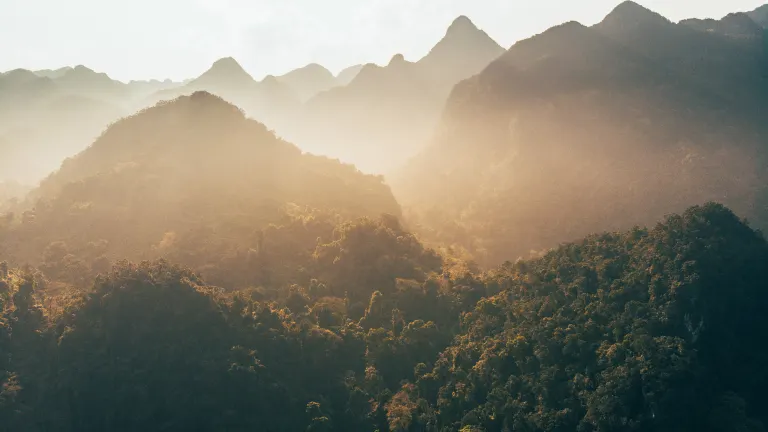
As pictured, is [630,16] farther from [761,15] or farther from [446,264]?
[446,264]

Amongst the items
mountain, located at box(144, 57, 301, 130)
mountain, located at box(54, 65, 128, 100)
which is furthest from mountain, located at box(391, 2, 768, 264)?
mountain, located at box(54, 65, 128, 100)

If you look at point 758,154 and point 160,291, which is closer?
point 160,291

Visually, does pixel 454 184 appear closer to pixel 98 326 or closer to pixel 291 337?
pixel 291 337

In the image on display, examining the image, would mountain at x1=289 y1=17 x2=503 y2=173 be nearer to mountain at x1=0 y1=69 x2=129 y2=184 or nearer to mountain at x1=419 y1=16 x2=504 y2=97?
mountain at x1=419 y1=16 x2=504 y2=97

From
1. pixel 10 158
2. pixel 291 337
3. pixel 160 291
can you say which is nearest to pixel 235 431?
pixel 291 337

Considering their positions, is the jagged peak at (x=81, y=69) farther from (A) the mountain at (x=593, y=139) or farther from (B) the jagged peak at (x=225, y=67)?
(A) the mountain at (x=593, y=139)

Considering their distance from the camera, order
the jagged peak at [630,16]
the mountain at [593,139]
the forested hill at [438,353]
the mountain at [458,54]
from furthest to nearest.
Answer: the mountain at [458,54]
the jagged peak at [630,16]
the mountain at [593,139]
the forested hill at [438,353]

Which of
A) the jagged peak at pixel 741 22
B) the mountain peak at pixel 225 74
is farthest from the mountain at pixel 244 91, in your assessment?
the jagged peak at pixel 741 22

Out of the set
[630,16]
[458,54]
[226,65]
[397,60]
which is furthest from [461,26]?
[226,65]
